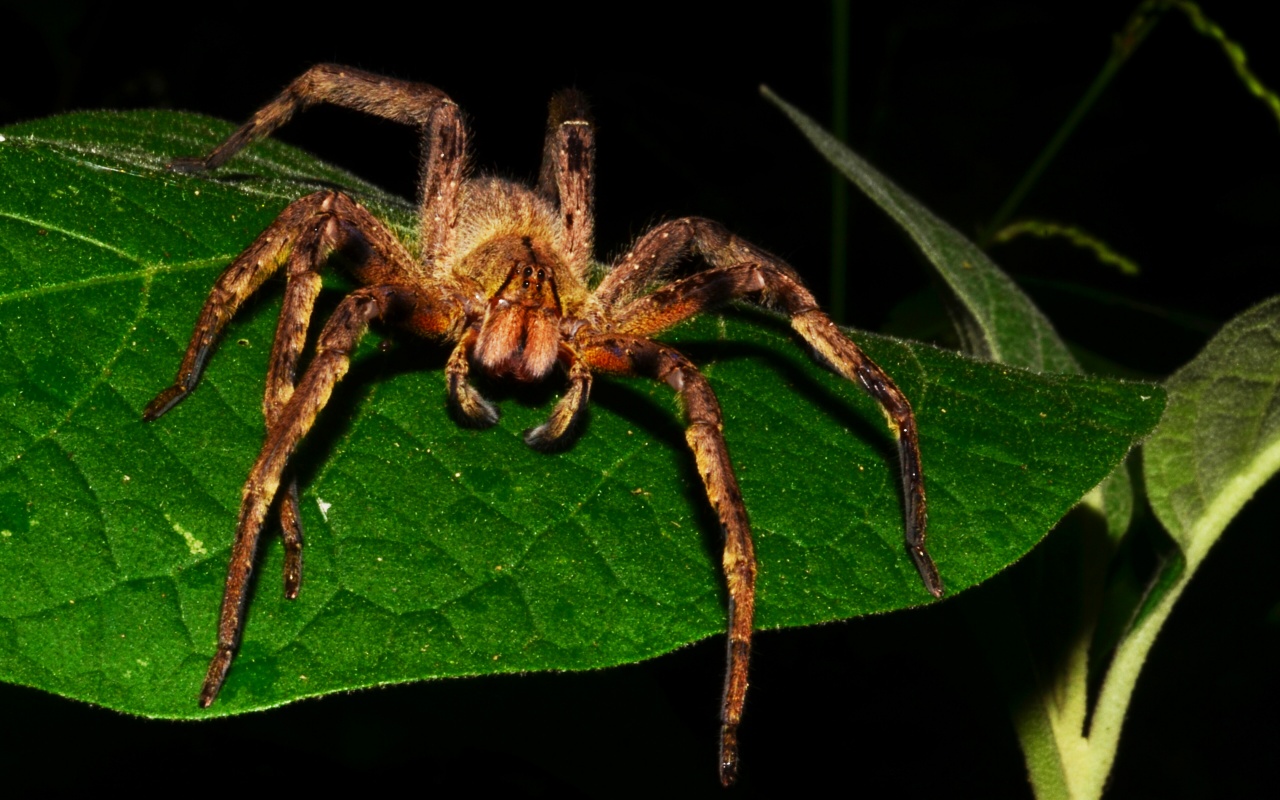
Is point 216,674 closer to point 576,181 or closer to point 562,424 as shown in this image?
point 562,424

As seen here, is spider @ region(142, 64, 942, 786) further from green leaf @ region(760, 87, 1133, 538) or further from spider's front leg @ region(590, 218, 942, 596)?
green leaf @ region(760, 87, 1133, 538)

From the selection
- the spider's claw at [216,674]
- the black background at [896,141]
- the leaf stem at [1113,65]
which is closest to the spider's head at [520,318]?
the spider's claw at [216,674]

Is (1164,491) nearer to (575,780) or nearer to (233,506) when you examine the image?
(575,780)

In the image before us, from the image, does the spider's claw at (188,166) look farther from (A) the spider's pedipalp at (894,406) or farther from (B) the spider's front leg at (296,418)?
(A) the spider's pedipalp at (894,406)

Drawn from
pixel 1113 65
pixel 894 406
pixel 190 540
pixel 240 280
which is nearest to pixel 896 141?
pixel 1113 65

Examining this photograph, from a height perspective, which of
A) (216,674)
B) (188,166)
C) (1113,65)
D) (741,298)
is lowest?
(216,674)
